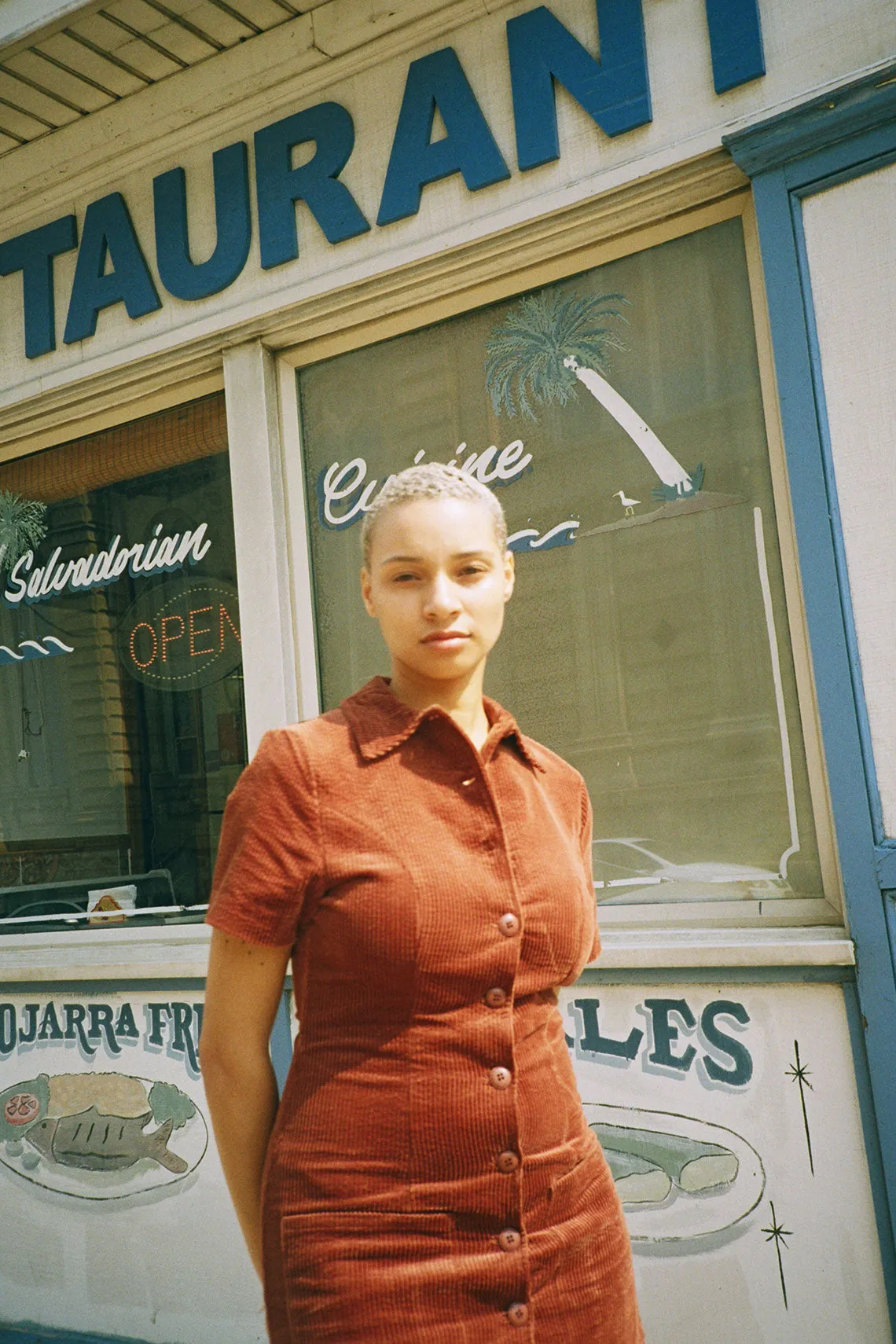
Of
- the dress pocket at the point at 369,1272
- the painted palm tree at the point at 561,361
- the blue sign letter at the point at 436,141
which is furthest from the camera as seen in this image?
the blue sign letter at the point at 436,141

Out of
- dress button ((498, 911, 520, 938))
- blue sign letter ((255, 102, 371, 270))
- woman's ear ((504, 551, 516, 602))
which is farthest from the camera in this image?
blue sign letter ((255, 102, 371, 270))

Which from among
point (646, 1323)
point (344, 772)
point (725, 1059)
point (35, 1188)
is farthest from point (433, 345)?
point (35, 1188)

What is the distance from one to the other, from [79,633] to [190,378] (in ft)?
3.51

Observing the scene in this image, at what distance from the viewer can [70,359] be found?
427 centimetres

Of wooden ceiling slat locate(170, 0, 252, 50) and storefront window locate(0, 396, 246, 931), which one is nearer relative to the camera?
wooden ceiling slat locate(170, 0, 252, 50)

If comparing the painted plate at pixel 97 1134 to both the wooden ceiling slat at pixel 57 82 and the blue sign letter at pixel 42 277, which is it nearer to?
the blue sign letter at pixel 42 277

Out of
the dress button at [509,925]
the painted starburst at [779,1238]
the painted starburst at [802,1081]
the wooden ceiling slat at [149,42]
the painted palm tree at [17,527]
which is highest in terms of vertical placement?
the wooden ceiling slat at [149,42]

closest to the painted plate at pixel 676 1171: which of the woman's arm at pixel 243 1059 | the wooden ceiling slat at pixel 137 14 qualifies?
the woman's arm at pixel 243 1059

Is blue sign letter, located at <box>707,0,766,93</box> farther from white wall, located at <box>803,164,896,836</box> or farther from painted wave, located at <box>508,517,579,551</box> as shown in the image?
painted wave, located at <box>508,517,579,551</box>

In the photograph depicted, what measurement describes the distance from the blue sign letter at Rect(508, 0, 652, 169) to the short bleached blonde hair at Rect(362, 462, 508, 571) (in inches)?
79.6

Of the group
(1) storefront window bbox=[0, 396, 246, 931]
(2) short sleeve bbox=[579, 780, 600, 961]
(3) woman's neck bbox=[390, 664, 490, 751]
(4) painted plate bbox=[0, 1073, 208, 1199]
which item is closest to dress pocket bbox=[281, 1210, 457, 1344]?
(2) short sleeve bbox=[579, 780, 600, 961]

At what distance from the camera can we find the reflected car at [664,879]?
10.0 ft

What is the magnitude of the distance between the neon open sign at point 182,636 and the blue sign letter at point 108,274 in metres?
0.99

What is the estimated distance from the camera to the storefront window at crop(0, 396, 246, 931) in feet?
13.4
